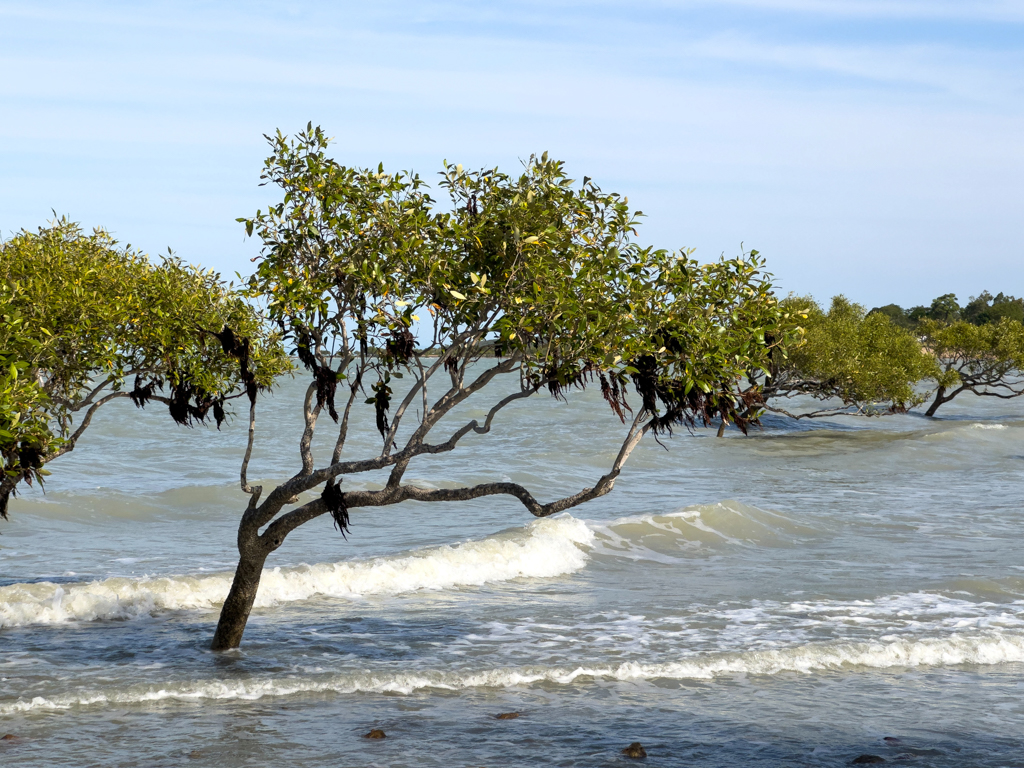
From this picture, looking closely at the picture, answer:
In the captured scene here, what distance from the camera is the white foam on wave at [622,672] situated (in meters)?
11.7

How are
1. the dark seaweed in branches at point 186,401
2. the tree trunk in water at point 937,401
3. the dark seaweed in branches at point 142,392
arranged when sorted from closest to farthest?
1. the dark seaweed in branches at point 186,401
2. the dark seaweed in branches at point 142,392
3. the tree trunk in water at point 937,401

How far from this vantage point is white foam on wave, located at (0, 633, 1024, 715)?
38.5ft

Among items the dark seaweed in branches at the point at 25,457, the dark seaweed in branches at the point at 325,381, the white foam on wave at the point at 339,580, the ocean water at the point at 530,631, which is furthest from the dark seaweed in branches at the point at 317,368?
the white foam on wave at the point at 339,580

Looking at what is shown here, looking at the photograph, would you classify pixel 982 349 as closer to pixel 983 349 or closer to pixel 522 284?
pixel 983 349

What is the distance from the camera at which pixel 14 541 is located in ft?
77.7

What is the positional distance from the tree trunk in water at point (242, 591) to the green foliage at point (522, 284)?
2.66m

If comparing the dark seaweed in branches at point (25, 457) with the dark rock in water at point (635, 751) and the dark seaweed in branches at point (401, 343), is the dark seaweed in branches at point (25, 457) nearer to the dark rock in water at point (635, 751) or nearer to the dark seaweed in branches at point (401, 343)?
the dark seaweed in branches at point (401, 343)

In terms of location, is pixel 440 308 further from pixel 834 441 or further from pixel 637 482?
pixel 834 441

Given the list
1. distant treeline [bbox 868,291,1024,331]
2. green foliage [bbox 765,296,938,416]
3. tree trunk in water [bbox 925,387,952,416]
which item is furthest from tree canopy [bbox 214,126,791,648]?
distant treeline [bbox 868,291,1024,331]

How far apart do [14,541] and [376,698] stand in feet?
50.7

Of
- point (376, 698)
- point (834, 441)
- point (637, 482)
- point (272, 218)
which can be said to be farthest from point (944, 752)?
point (834, 441)

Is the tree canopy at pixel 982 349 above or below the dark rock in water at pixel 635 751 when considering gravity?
above

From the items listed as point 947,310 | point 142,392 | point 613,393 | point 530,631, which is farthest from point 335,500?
point 947,310

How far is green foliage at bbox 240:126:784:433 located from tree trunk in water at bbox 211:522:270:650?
2.66 m
